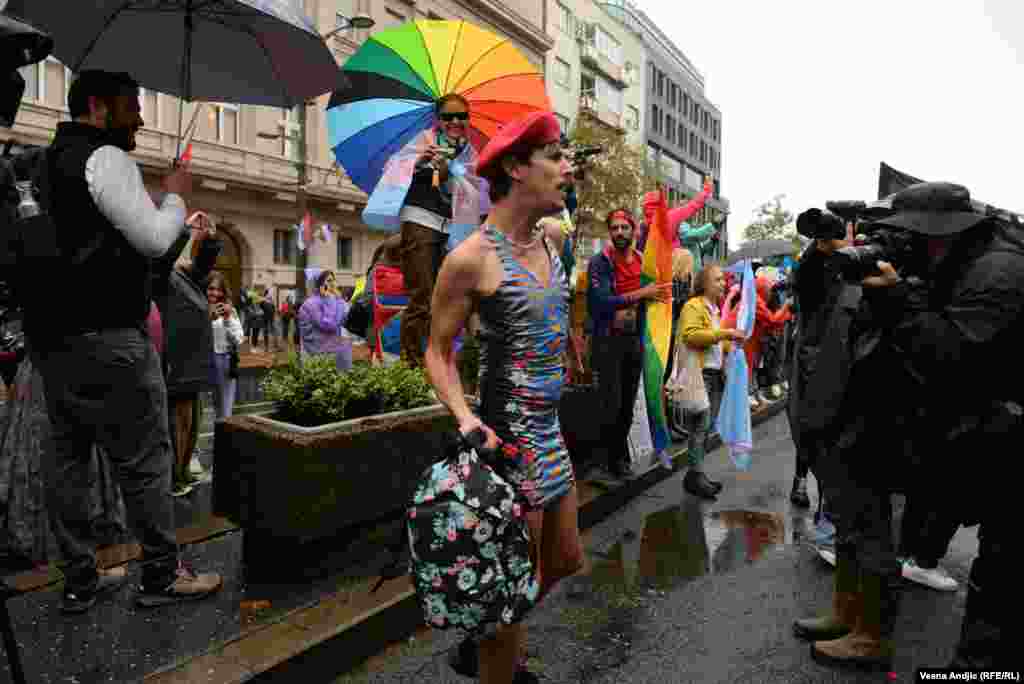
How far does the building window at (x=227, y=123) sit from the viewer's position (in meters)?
28.1

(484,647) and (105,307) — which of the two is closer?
(484,647)

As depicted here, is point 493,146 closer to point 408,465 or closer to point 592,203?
point 408,465

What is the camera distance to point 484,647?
8.14ft

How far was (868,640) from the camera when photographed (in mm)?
3209

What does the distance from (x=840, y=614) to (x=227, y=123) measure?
29597 mm

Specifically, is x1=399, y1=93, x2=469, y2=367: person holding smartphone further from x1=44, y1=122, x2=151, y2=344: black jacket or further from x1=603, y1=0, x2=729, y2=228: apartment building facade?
x1=603, y1=0, x2=729, y2=228: apartment building facade

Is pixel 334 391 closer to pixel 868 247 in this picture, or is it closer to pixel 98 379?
pixel 98 379

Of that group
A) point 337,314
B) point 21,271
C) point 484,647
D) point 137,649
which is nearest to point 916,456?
point 484,647

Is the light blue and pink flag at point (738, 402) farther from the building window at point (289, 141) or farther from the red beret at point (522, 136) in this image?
the building window at point (289, 141)

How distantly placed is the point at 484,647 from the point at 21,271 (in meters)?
2.30

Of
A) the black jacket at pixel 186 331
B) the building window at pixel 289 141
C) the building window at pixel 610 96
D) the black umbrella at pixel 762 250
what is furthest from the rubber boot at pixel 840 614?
the building window at pixel 610 96

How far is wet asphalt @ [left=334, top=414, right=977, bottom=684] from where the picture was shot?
124 inches

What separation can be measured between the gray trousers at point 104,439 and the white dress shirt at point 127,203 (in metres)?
0.46

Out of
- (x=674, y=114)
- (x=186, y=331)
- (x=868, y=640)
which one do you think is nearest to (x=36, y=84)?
(x=186, y=331)
